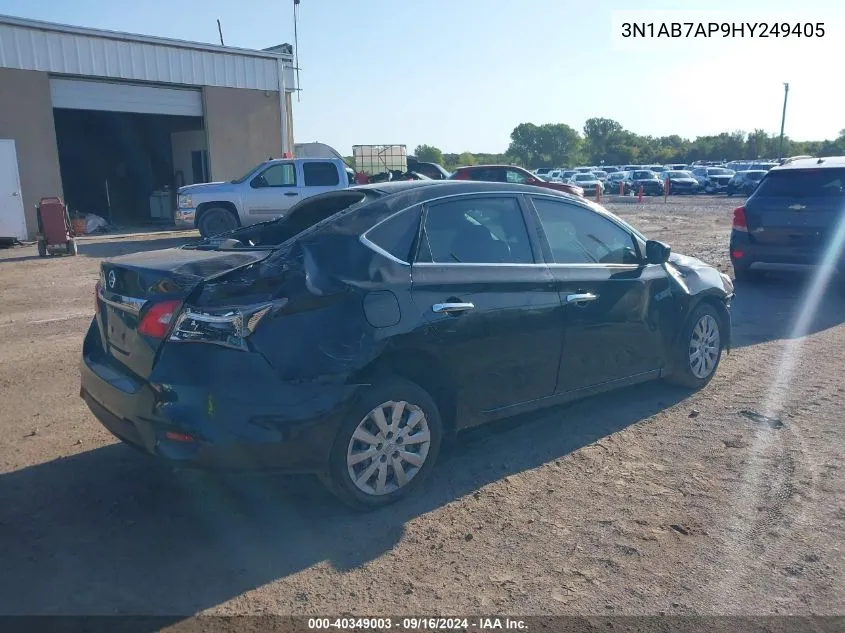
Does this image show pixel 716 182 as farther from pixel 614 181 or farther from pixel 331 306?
pixel 331 306

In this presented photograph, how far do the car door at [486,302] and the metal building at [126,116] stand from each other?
1729 cm

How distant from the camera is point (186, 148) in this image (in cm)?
2589

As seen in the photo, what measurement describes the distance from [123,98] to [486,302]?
19.9 m

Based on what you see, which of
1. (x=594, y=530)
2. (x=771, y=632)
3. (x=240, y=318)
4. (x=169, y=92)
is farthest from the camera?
(x=169, y=92)

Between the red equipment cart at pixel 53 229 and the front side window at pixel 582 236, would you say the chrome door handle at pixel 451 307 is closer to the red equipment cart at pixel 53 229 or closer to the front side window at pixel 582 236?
the front side window at pixel 582 236

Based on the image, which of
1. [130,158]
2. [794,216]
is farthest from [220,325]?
[130,158]

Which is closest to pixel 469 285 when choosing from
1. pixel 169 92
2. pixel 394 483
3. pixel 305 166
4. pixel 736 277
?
pixel 394 483

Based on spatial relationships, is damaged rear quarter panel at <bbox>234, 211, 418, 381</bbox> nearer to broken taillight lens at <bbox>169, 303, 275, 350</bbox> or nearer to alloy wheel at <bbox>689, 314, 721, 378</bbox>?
broken taillight lens at <bbox>169, 303, 275, 350</bbox>

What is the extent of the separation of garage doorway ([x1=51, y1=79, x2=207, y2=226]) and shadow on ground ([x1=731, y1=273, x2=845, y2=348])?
17905 mm

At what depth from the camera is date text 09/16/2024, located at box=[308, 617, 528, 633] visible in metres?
3.05

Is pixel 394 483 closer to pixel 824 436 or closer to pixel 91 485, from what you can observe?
pixel 91 485

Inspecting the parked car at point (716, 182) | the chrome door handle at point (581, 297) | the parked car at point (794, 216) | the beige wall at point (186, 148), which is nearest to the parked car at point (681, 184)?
the parked car at point (716, 182)

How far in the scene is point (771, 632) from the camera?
3.04 meters

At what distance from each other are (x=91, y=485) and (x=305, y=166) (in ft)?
45.1
